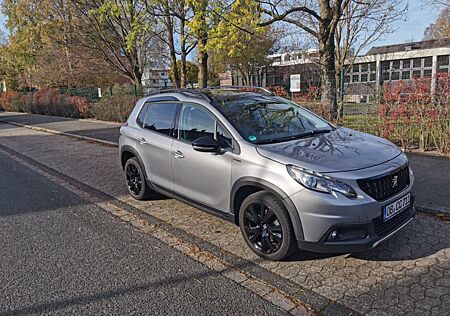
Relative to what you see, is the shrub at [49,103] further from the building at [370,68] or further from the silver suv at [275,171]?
the silver suv at [275,171]

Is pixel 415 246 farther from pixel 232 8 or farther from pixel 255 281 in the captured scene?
pixel 232 8

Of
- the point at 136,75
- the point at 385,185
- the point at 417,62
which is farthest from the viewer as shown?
the point at 417,62

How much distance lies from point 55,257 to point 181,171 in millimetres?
1638

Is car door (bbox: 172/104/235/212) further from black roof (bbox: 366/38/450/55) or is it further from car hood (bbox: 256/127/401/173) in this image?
black roof (bbox: 366/38/450/55)

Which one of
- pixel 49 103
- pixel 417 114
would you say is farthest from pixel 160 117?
pixel 49 103

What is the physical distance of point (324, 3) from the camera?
9.58 meters

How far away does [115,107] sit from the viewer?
17.0m

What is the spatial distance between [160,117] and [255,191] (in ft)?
6.50

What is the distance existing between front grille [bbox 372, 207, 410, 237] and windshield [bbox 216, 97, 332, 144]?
1230mm

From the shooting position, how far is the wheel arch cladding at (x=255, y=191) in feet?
10.1

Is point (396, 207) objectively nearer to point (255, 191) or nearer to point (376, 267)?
point (376, 267)

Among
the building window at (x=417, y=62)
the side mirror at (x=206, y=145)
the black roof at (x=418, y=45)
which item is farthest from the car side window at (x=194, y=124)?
the black roof at (x=418, y=45)

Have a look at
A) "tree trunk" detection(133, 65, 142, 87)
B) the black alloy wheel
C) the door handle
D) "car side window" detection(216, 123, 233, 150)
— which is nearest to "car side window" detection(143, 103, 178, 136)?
the door handle

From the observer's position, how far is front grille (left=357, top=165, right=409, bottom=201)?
9.80 ft
